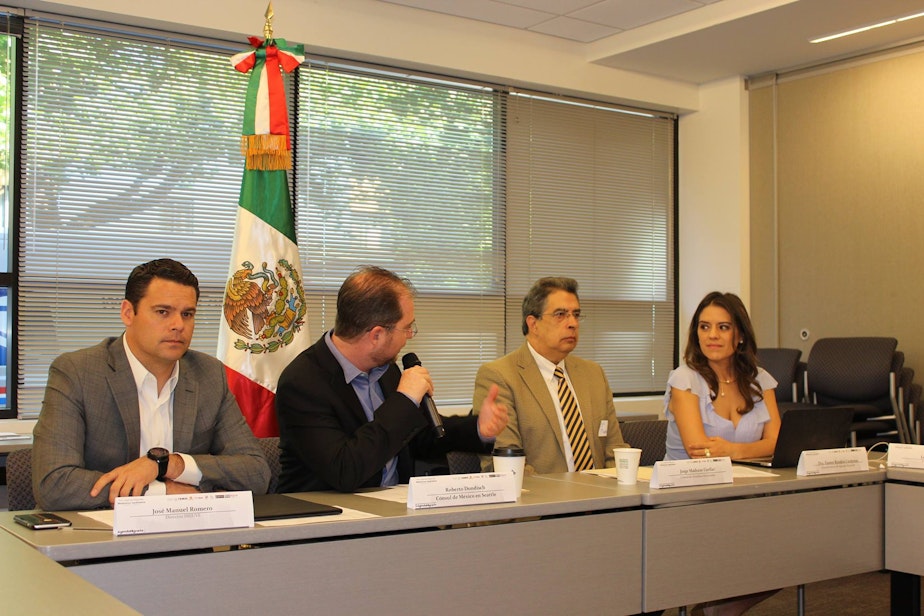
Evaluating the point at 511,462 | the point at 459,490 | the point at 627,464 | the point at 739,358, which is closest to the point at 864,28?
the point at 739,358

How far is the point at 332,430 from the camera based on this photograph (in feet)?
8.36

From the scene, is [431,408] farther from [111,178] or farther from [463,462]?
[111,178]

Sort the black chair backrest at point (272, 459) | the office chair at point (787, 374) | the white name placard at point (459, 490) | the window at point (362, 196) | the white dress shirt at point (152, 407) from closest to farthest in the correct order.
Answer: the white name placard at point (459, 490) → the white dress shirt at point (152, 407) → the black chair backrest at point (272, 459) → the window at point (362, 196) → the office chair at point (787, 374)

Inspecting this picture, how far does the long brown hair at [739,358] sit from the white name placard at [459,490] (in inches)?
60.3

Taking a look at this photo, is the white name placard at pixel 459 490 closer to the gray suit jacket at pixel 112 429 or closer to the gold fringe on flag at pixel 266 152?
the gray suit jacket at pixel 112 429

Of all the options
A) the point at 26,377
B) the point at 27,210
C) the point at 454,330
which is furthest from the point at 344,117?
the point at 26,377

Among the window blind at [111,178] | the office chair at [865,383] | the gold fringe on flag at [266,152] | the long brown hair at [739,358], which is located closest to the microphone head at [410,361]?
the long brown hair at [739,358]

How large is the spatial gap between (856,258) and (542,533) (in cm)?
468

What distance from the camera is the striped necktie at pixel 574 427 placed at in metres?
3.45

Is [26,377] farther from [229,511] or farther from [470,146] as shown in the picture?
[229,511]

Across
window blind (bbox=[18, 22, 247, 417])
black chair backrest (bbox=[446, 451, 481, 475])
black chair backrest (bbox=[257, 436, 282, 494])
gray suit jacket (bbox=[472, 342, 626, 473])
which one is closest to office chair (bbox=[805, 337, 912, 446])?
gray suit jacket (bbox=[472, 342, 626, 473])

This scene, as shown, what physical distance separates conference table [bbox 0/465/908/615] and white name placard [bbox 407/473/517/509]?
1.4 inches

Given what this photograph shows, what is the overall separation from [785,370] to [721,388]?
2440mm

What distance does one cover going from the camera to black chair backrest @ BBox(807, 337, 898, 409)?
18.0 ft
